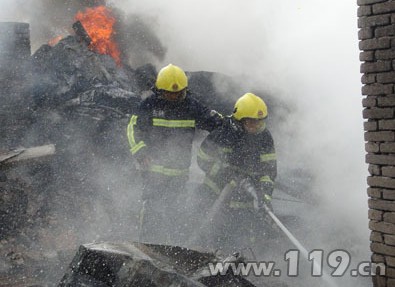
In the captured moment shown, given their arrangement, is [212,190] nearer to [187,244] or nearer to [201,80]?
[187,244]

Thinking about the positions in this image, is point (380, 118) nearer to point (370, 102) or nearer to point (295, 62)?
point (370, 102)

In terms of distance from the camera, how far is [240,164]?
6113 mm

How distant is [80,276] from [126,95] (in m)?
6.05

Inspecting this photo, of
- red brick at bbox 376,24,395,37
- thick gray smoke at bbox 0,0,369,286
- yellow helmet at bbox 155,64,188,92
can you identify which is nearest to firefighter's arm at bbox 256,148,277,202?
Result: thick gray smoke at bbox 0,0,369,286

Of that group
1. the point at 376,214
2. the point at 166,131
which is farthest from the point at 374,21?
the point at 166,131

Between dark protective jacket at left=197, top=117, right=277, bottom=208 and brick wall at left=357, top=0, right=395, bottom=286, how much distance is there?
6.83 ft

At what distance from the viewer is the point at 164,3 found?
15664 mm

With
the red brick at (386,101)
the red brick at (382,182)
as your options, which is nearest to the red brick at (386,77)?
the red brick at (386,101)

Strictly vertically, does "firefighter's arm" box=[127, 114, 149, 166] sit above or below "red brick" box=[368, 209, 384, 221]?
above

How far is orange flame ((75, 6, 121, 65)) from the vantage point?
13.3 meters

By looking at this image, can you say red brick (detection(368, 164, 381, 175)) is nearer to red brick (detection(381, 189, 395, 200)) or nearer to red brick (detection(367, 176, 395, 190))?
red brick (detection(367, 176, 395, 190))

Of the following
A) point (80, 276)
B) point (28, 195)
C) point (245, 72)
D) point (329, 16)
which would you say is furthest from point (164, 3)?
point (80, 276)

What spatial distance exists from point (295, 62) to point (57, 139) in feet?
17.6

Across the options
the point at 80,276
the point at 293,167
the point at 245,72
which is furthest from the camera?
the point at 245,72
